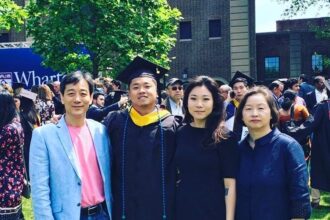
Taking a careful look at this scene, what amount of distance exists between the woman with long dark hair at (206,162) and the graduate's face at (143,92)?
0.32 meters

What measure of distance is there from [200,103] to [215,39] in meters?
23.1

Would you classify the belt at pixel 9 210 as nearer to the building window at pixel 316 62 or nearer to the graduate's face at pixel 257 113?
the graduate's face at pixel 257 113

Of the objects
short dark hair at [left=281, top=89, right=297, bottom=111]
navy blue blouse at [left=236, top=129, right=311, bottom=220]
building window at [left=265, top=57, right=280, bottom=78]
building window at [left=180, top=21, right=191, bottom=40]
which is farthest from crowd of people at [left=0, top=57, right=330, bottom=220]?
building window at [left=265, top=57, right=280, bottom=78]


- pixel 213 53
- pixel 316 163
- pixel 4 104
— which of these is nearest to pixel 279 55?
pixel 213 53

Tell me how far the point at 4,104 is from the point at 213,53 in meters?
22.4

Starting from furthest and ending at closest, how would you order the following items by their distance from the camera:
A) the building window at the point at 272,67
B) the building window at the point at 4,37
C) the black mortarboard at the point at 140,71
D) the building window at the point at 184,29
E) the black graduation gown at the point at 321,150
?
the building window at the point at 272,67
the building window at the point at 4,37
the building window at the point at 184,29
the black graduation gown at the point at 321,150
the black mortarboard at the point at 140,71

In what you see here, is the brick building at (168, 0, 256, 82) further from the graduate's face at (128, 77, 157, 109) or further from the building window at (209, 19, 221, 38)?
the graduate's face at (128, 77, 157, 109)

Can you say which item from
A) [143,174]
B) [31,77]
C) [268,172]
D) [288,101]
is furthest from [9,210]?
[31,77]

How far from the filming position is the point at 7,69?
68.1 feet

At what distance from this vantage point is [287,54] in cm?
3131

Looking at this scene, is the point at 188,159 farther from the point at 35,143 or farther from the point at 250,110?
the point at 35,143

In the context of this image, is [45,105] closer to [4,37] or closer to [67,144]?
[67,144]

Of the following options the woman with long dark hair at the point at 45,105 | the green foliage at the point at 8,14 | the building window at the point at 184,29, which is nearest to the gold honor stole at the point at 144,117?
the woman with long dark hair at the point at 45,105

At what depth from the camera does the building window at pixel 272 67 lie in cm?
3117
